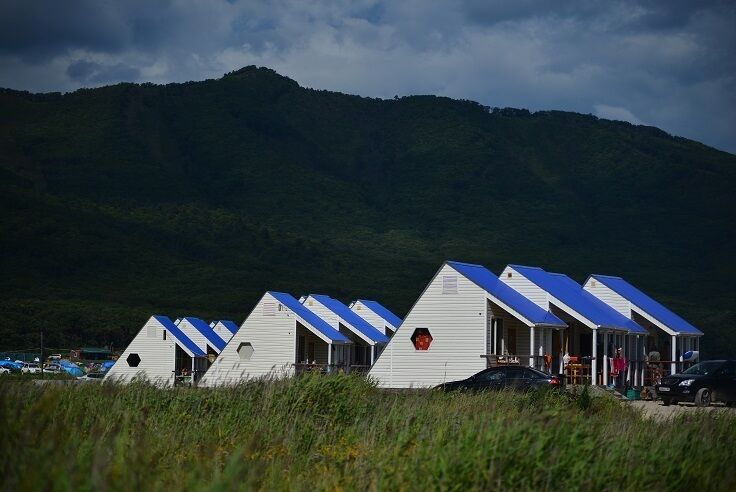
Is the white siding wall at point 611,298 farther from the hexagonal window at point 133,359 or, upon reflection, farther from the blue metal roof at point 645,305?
the hexagonal window at point 133,359

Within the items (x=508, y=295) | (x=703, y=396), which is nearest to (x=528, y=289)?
(x=508, y=295)

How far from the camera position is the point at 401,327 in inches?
1916

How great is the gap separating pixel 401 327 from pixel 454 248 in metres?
119

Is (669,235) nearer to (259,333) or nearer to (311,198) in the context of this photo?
(311,198)

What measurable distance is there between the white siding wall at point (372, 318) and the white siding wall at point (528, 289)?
22064 mm

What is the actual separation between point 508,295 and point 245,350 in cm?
1555

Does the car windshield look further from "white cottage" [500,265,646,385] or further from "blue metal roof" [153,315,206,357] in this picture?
"blue metal roof" [153,315,206,357]

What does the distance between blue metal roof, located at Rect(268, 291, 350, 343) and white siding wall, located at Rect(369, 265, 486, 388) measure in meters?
10.1

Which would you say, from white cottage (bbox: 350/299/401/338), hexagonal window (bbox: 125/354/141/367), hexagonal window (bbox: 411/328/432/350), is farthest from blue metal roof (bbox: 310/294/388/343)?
hexagonal window (bbox: 411/328/432/350)

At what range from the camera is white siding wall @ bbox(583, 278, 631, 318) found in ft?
180

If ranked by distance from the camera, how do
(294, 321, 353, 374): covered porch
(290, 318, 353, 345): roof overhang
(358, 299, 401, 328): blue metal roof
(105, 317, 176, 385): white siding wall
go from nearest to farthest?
(290, 318, 353, 345): roof overhang, (294, 321, 353, 374): covered porch, (105, 317, 176, 385): white siding wall, (358, 299, 401, 328): blue metal roof

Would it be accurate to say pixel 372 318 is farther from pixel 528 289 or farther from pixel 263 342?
pixel 528 289

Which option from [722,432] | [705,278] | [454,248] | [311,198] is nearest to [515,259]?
[454,248]

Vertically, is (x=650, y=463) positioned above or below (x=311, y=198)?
below
